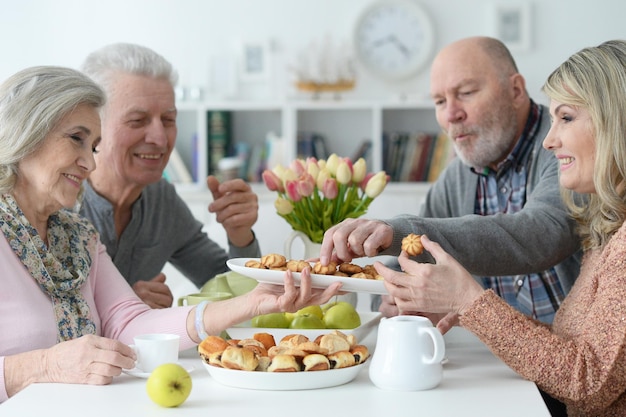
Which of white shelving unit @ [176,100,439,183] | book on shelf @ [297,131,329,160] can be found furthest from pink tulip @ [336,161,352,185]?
book on shelf @ [297,131,329,160]

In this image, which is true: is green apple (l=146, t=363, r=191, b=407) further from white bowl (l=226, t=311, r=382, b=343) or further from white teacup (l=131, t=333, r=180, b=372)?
white bowl (l=226, t=311, r=382, b=343)

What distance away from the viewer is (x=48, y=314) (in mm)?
1778

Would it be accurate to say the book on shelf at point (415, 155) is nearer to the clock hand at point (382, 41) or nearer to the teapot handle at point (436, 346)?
the clock hand at point (382, 41)

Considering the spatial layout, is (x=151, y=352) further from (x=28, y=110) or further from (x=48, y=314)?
(x=28, y=110)

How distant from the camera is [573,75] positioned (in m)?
1.78

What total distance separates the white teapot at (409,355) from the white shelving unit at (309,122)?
12.3 feet

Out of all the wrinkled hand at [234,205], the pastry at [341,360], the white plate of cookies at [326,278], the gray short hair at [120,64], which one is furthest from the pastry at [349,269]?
the gray short hair at [120,64]

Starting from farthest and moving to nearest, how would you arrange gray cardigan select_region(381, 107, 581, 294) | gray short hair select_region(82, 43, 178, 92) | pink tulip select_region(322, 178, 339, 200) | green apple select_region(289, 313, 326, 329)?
gray short hair select_region(82, 43, 178, 92) < pink tulip select_region(322, 178, 339, 200) < gray cardigan select_region(381, 107, 581, 294) < green apple select_region(289, 313, 326, 329)

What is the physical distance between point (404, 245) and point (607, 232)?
485 millimetres

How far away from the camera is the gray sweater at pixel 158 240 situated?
2.50m

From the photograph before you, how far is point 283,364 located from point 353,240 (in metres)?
0.40

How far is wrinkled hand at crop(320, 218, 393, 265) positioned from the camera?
1.72 metres

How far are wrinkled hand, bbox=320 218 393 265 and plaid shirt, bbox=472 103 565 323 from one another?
0.87m

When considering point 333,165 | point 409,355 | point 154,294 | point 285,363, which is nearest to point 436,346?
point 409,355
